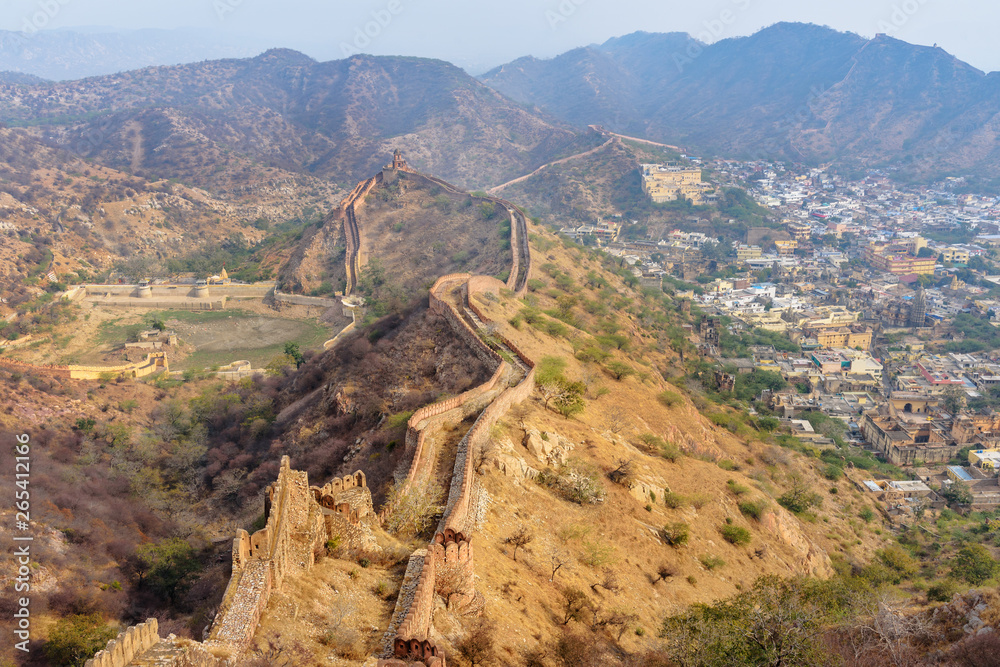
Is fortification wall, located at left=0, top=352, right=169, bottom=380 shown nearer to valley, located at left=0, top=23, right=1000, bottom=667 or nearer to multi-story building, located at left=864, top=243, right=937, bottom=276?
valley, located at left=0, top=23, right=1000, bottom=667

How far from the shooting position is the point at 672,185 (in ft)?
305

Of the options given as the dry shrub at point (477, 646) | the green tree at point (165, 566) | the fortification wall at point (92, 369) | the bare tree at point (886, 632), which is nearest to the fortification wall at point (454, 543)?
the dry shrub at point (477, 646)

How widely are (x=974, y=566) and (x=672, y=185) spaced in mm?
76373

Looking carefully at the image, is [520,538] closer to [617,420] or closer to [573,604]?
[573,604]

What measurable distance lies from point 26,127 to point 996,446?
12964cm

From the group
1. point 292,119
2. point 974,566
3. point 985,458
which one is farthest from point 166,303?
point 292,119

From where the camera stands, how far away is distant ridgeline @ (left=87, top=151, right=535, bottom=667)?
28.0 feet

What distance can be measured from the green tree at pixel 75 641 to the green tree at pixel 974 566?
23.6m

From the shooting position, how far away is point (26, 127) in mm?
107125

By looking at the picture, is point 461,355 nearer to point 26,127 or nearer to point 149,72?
point 26,127

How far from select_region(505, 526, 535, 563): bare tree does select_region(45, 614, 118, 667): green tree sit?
292 inches

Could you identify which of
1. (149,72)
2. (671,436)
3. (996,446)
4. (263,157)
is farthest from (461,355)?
(149,72)

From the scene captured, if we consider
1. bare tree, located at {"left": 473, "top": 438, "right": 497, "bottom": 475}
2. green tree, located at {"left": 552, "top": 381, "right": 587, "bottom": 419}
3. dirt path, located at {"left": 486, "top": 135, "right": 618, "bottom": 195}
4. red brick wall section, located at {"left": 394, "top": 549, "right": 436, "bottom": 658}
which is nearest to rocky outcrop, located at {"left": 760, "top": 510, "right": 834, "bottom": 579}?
green tree, located at {"left": 552, "top": 381, "right": 587, "bottom": 419}

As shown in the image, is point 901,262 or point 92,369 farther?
point 901,262
